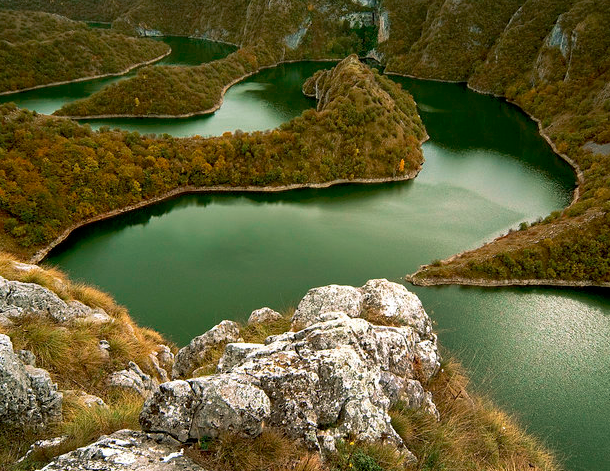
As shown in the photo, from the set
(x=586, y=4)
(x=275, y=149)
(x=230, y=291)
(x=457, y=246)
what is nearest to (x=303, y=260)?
(x=230, y=291)

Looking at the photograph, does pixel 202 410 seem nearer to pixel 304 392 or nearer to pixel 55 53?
pixel 304 392

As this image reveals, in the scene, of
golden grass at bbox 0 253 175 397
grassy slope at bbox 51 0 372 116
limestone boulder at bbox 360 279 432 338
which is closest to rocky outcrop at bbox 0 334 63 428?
golden grass at bbox 0 253 175 397

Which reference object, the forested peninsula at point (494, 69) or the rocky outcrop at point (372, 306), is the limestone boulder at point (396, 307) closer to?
the rocky outcrop at point (372, 306)

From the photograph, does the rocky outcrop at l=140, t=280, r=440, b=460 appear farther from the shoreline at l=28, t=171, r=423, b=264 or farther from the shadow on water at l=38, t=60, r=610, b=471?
the shoreline at l=28, t=171, r=423, b=264

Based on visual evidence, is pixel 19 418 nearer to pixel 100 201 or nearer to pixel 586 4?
pixel 100 201

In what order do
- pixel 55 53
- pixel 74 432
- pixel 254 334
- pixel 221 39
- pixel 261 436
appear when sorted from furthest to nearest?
1. pixel 221 39
2. pixel 55 53
3. pixel 254 334
4. pixel 261 436
5. pixel 74 432

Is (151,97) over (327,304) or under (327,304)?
over

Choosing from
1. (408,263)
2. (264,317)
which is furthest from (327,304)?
(408,263)
